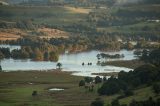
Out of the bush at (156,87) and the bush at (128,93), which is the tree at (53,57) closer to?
the bush at (128,93)

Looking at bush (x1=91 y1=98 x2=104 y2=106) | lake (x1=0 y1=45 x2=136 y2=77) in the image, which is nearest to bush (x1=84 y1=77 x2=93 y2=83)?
lake (x1=0 y1=45 x2=136 y2=77)

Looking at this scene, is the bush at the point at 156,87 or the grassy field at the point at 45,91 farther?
the grassy field at the point at 45,91

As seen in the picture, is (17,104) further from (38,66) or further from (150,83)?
(38,66)

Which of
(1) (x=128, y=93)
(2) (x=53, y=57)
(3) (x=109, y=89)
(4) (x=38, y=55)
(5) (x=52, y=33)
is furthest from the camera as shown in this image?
(5) (x=52, y=33)

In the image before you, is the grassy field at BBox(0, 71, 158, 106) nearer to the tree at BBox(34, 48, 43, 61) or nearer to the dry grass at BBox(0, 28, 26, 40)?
the tree at BBox(34, 48, 43, 61)

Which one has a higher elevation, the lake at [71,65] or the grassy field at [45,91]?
the lake at [71,65]

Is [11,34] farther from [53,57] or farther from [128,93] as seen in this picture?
[128,93]

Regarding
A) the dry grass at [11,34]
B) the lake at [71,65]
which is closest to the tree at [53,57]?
the lake at [71,65]

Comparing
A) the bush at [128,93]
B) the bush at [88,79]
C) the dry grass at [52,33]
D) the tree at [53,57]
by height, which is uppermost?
the dry grass at [52,33]

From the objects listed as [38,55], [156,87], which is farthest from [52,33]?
[156,87]

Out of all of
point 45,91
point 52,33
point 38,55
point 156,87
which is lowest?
point 45,91
